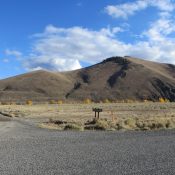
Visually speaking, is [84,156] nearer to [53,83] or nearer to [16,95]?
[16,95]

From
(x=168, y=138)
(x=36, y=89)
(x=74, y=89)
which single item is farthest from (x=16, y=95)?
(x=168, y=138)

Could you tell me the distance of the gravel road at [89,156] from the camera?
13141 mm

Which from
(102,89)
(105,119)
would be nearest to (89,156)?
(105,119)

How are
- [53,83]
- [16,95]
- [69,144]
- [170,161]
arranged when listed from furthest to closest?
[53,83], [16,95], [69,144], [170,161]

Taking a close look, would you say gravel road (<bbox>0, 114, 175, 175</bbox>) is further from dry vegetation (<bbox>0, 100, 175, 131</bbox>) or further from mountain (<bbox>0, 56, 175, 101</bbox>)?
mountain (<bbox>0, 56, 175, 101</bbox>)

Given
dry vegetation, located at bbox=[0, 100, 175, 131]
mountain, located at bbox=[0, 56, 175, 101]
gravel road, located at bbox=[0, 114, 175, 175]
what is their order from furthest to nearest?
mountain, located at bbox=[0, 56, 175, 101]
dry vegetation, located at bbox=[0, 100, 175, 131]
gravel road, located at bbox=[0, 114, 175, 175]

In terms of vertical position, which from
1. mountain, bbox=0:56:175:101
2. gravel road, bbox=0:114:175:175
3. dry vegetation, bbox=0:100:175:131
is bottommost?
gravel road, bbox=0:114:175:175

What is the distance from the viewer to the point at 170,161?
14.6 metres

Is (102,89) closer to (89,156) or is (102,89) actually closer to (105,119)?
(105,119)

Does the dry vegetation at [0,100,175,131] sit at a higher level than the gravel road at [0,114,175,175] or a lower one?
higher

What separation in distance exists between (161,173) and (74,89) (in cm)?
18135

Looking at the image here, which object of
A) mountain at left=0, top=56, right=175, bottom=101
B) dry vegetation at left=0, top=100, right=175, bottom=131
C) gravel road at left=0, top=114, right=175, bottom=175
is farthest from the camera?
mountain at left=0, top=56, right=175, bottom=101

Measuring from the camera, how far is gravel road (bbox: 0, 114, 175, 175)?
13.1 m

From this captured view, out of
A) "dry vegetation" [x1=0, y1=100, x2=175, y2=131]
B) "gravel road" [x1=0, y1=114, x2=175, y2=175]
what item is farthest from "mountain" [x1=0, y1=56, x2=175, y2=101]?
"gravel road" [x1=0, y1=114, x2=175, y2=175]
